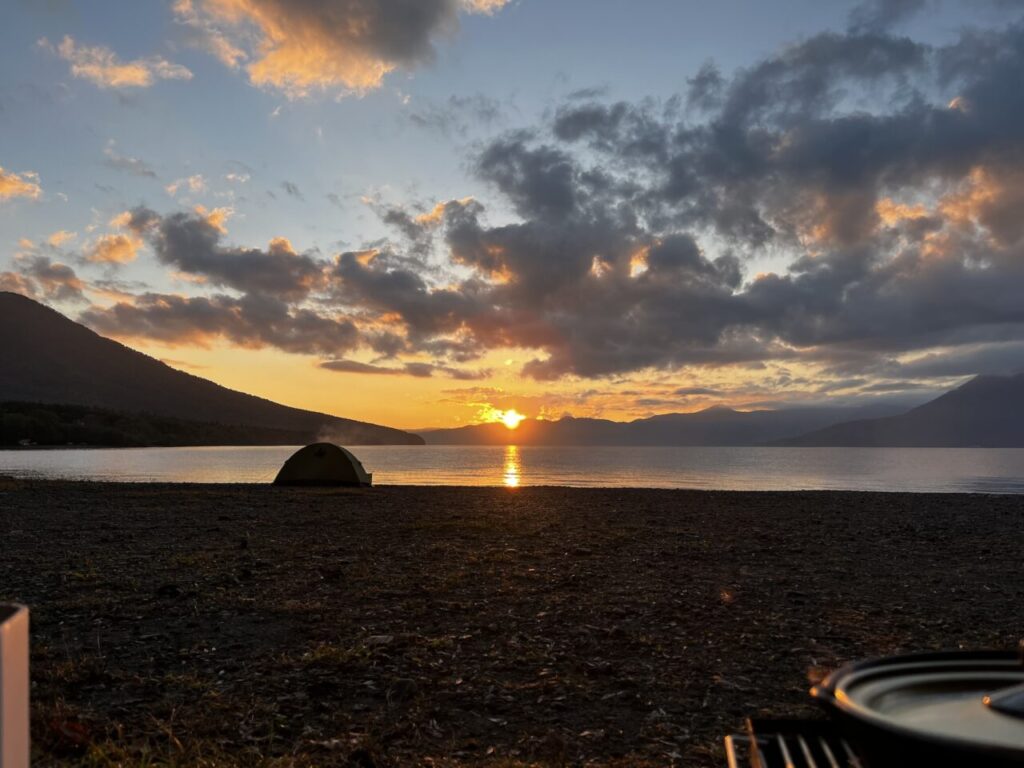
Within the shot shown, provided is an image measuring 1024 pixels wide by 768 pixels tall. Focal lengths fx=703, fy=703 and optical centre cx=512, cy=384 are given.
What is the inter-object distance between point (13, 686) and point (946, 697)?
311 cm

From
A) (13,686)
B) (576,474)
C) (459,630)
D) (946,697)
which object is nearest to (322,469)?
(459,630)

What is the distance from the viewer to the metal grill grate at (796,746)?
3.19 metres

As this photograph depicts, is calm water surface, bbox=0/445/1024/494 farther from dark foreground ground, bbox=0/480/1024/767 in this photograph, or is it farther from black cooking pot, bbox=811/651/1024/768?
black cooking pot, bbox=811/651/1024/768

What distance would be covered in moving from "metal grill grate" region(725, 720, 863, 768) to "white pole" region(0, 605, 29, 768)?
2851mm

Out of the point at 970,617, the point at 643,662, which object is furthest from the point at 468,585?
the point at 970,617

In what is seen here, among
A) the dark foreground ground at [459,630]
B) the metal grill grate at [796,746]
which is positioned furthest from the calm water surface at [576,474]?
the metal grill grate at [796,746]

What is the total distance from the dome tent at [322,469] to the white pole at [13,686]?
35811mm

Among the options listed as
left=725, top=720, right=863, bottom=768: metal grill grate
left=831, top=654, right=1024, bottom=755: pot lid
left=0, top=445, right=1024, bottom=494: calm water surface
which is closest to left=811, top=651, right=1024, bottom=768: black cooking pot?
left=831, top=654, right=1024, bottom=755: pot lid

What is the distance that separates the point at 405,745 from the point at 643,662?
3.04 m

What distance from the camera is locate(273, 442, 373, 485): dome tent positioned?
37.1 m

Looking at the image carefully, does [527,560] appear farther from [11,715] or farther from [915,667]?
[11,715]

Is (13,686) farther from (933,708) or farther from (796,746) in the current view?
(796,746)

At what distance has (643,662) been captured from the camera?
7.50 m

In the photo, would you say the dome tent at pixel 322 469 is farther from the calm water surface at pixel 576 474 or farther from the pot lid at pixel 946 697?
the pot lid at pixel 946 697
